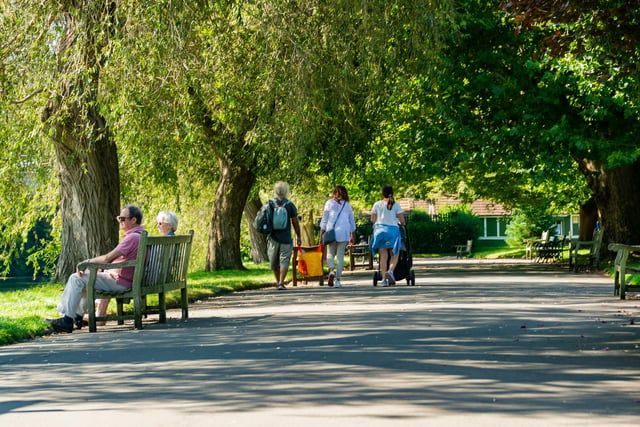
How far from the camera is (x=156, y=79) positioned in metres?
→ 15.7

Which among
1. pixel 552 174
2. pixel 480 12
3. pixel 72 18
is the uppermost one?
pixel 480 12

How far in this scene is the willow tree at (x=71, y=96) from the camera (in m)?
15.5

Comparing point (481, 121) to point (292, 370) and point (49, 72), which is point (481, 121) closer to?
point (49, 72)

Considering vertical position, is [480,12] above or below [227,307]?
above

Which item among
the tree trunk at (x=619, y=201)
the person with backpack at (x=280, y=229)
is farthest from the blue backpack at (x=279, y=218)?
the tree trunk at (x=619, y=201)

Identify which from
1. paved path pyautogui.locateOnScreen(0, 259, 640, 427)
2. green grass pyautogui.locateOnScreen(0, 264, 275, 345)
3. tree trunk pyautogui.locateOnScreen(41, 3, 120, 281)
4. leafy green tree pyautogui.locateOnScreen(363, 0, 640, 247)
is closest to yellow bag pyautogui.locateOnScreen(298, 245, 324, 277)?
green grass pyautogui.locateOnScreen(0, 264, 275, 345)

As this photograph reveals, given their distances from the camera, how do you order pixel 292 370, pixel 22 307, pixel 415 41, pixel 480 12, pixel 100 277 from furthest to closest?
pixel 480 12, pixel 415 41, pixel 22 307, pixel 100 277, pixel 292 370

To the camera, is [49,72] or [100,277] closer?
[100,277]

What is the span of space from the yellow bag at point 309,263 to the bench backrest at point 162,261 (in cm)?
867

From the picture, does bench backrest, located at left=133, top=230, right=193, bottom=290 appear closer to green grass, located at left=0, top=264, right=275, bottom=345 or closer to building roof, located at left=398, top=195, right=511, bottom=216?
green grass, located at left=0, top=264, right=275, bottom=345

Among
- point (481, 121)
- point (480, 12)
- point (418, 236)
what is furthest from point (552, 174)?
point (418, 236)

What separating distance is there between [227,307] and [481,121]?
531 inches

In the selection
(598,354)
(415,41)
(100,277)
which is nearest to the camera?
(598,354)

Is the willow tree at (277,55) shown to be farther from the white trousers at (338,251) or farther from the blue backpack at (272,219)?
the white trousers at (338,251)
